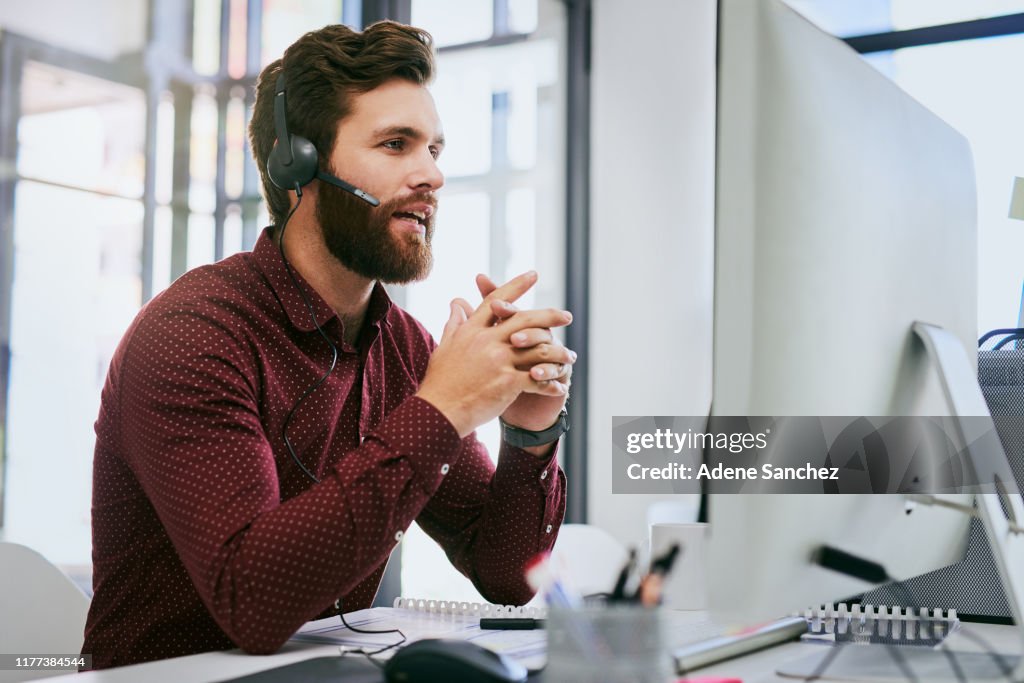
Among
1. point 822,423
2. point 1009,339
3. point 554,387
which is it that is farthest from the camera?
point 1009,339

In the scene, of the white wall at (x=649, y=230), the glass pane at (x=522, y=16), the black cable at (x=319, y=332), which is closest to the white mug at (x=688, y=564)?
the black cable at (x=319, y=332)

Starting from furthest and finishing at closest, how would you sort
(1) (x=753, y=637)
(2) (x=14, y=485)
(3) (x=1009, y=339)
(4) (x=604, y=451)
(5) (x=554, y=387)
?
(4) (x=604, y=451)
(2) (x=14, y=485)
(3) (x=1009, y=339)
(5) (x=554, y=387)
(1) (x=753, y=637)

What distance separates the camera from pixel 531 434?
115 centimetres

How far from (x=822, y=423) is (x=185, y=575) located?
0.73 meters

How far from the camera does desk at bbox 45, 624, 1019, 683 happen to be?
76 centimetres

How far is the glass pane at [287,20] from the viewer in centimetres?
219

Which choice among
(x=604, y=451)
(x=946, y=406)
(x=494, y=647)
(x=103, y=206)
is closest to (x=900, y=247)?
(x=946, y=406)

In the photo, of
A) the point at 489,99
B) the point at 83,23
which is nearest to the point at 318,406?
the point at 83,23

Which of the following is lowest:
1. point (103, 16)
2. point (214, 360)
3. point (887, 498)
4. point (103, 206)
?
point (887, 498)

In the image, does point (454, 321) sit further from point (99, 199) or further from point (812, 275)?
point (99, 199)

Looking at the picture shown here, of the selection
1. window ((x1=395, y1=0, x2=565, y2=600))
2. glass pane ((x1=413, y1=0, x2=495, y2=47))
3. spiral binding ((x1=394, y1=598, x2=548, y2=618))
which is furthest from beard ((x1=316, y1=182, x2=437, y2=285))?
glass pane ((x1=413, y1=0, x2=495, y2=47))

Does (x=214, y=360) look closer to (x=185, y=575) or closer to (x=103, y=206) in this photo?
(x=185, y=575)

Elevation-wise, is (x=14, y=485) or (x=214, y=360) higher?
(x=214, y=360)

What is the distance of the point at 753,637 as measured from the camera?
0.87 meters
